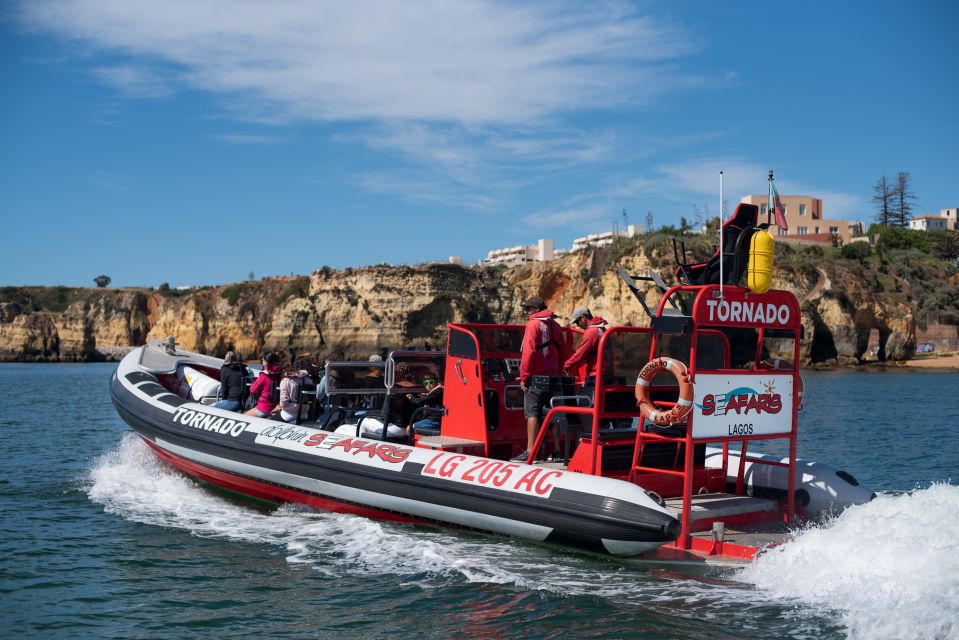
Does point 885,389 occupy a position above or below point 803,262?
below

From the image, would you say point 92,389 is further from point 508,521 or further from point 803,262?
point 803,262

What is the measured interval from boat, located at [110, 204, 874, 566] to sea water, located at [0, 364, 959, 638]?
0.30 meters

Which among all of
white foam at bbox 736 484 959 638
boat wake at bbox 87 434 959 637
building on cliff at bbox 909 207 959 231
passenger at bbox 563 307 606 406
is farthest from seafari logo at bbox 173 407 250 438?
building on cliff at bbox 909 207 959 231

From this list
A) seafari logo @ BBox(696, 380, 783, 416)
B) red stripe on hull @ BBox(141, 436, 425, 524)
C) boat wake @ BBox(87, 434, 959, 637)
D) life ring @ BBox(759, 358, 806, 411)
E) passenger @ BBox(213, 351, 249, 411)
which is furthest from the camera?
passenger @ BBox(213, 351, 249, 411)

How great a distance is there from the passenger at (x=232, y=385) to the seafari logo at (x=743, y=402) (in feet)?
24.3

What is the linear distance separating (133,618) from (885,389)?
3635 cm

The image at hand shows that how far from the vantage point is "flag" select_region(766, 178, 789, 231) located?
7262mm

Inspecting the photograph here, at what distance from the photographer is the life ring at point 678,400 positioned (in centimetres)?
691

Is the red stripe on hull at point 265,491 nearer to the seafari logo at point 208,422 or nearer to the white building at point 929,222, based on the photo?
the seafari logo at point 208,422

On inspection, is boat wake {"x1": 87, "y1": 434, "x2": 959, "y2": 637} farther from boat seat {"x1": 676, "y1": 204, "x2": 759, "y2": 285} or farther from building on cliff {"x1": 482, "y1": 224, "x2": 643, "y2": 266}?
building on cliff {"x1": 482, "y1": 224, "x2": 643, "y2": 266}

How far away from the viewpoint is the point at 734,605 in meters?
6.48

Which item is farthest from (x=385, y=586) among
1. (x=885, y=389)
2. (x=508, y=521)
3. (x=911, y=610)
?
(x=885, y=389)

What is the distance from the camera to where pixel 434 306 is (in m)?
63.7

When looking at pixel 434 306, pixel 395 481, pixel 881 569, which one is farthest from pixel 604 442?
pixel 434 306
